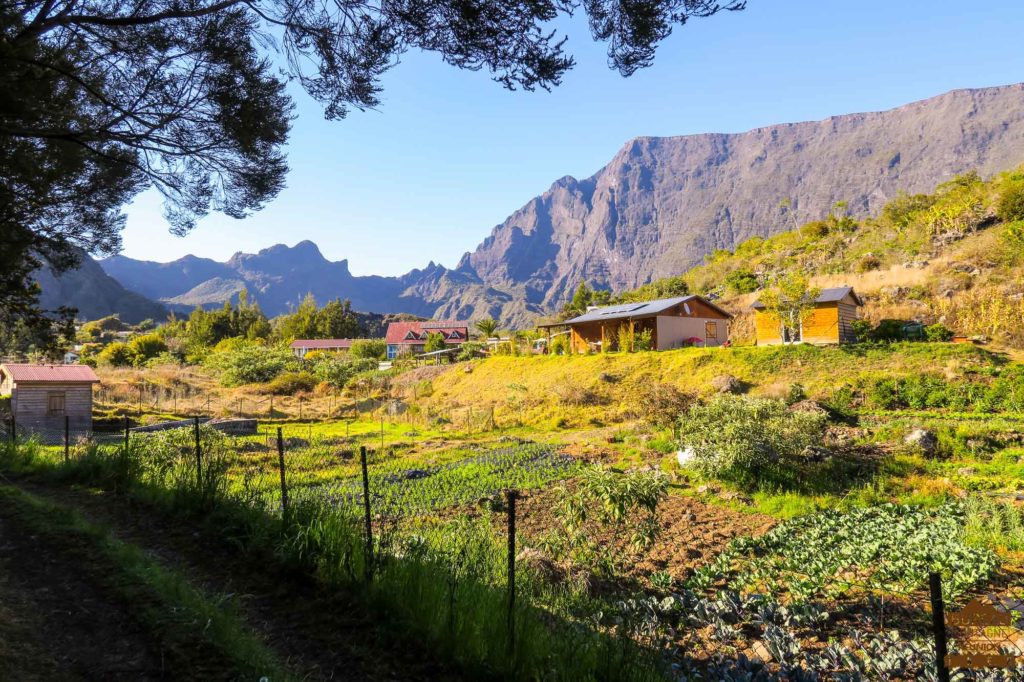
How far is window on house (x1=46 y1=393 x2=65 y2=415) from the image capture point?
69.7 feet

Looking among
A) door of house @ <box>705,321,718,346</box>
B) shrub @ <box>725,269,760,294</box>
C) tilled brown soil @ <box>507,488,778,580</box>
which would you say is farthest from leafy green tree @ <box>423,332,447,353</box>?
tilled brown soil @ <box>507,488,778,580</box>

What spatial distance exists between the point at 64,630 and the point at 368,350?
54986 millimetres

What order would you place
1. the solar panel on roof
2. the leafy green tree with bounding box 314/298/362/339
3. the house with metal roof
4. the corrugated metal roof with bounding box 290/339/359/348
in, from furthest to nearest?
1. the leafy green tree with bounding box 314/298/362/339
2. the corrugated metal roof with bounding box 290/339/359/348
3. the solar panel on roof
4. the house with metal roof

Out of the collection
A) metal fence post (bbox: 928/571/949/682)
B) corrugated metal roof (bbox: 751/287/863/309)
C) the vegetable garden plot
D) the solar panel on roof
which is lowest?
the vegetable garden plot

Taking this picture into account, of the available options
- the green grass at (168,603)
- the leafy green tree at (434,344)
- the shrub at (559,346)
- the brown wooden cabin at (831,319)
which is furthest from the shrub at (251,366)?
the green grass at (168,603)

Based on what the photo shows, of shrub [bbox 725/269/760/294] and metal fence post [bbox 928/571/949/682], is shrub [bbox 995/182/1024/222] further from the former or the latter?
metal fence post [bbox 928/571/949/682]

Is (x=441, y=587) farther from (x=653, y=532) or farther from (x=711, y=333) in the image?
(x=711, y=333)

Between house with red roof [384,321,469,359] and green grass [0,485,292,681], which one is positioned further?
house with red roof [384,321,469,359]

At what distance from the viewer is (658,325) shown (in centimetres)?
3053

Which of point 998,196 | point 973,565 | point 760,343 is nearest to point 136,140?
point 973,565

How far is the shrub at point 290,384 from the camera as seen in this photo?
3666 cm

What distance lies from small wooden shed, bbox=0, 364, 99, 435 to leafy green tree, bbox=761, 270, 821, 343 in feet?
105

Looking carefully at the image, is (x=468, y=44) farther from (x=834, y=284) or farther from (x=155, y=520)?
(x=834, y=284)

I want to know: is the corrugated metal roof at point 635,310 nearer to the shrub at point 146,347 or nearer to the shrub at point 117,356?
the shrub at point 146,347
